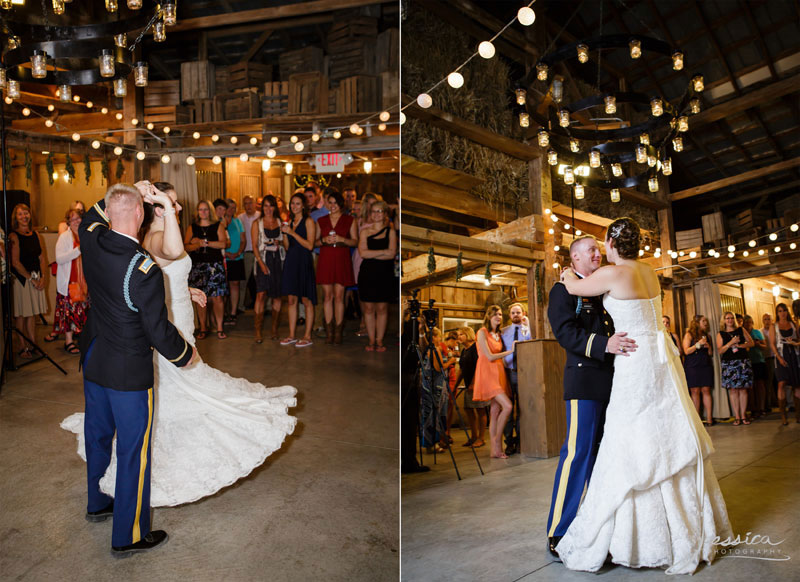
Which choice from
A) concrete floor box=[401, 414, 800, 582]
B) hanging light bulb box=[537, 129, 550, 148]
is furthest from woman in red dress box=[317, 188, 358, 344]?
hanging light bulb box=[537, 129, 550, 148]

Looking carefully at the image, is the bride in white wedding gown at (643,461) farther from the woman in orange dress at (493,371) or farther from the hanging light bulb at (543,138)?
the woman in orange dress at (493,371)

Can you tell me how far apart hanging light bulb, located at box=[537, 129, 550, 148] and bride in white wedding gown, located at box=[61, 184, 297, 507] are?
200cm

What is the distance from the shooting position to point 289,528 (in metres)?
2.38

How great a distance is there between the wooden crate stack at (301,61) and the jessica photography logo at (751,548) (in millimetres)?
7226

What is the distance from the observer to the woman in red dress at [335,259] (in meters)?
5.59

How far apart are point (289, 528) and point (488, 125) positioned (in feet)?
10.9

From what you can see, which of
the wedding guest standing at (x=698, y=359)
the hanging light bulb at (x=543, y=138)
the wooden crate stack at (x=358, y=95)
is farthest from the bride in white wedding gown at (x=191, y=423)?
the wooden crate stack at (x=358, y=95)

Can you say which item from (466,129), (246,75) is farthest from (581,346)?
(246,75)

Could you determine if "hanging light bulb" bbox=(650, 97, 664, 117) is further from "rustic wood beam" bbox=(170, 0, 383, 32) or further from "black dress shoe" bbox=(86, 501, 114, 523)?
"rustic wood beam" bbox=(170, 0, 383, 32)

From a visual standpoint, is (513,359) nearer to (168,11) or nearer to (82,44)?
(168,11)

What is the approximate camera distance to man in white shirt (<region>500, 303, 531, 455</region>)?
362 centimetres

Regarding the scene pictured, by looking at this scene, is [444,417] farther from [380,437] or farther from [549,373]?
[549,373]

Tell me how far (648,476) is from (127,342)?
196 cm

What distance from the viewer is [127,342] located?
2203 mm
